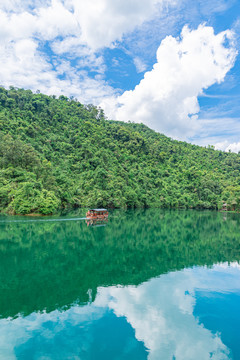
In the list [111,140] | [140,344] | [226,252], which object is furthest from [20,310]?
[111,140]

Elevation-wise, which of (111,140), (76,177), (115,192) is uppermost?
(111,140)

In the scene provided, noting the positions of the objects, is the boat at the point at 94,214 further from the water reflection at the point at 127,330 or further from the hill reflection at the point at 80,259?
the water reflection at the point at 127,330

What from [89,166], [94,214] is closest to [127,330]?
[94,214]

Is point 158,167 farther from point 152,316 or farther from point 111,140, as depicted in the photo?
point 152,316

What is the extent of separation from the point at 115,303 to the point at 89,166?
51036mm

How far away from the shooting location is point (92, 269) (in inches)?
433

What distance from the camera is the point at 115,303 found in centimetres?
806

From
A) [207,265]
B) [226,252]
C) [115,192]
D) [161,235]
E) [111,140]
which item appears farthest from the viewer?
[111,140]

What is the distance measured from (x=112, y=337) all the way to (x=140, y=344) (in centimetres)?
71

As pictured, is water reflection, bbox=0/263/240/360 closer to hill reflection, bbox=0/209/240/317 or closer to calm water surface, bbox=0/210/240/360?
calm water surface, bbox=0/210/240/360

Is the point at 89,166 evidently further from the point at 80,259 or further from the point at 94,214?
the point at 80,259

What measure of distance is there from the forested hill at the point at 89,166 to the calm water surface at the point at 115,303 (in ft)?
64.0

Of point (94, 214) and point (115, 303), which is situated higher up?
point (94, 214)

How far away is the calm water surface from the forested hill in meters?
19.5
